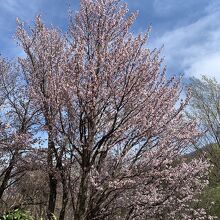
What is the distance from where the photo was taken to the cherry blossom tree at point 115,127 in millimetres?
8273

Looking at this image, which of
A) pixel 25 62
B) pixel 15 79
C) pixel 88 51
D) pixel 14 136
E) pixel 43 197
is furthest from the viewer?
pixel 43 197

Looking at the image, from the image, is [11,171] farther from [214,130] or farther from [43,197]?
[214,130]

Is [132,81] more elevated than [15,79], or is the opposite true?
[15,79]

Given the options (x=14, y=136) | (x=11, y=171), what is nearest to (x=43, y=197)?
(x=11, y=171)

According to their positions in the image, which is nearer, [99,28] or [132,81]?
[132,81]

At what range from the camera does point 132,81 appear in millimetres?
8680

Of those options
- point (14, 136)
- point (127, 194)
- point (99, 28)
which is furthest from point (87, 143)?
point (14, 136)

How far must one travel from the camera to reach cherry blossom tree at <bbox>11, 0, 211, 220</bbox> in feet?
27.1

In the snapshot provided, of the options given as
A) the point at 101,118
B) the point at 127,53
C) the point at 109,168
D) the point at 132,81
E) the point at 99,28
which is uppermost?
the point at 99,28

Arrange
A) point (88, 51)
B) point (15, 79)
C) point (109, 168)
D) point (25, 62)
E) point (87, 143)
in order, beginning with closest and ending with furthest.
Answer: point (87, 143) → point (109, 168) → point (88, 51) → point (25, 62) → point (15, 79)

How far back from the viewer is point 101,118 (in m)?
8.54

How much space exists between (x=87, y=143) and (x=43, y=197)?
1440 cm

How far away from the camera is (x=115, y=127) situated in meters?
8.41

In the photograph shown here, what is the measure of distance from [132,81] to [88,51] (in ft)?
4.84
